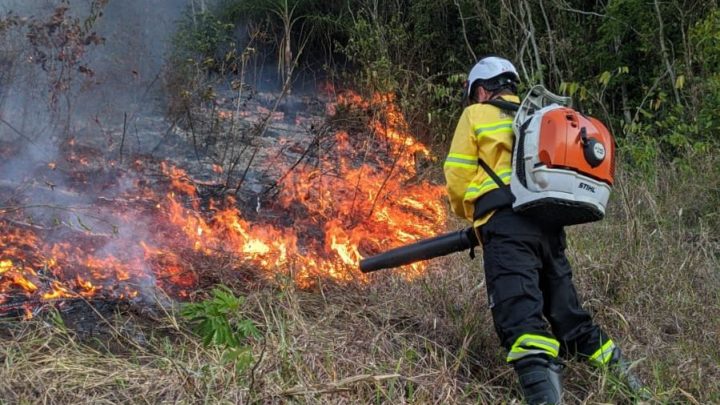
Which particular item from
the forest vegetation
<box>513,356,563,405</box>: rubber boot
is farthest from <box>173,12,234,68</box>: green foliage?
<box>513,356,563,405</box>: rubber boot

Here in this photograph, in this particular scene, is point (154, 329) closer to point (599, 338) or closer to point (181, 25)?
point (599, 338)

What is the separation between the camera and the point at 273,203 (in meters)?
6.30

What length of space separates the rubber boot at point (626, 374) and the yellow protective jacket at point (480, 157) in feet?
3.11

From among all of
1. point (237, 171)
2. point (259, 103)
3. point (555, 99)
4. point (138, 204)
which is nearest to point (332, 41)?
point (259, 103)

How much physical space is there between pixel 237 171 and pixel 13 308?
10.6 ft

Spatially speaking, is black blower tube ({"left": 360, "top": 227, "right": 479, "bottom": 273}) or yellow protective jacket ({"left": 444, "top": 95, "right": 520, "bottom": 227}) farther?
black blower tube ({"left": 360, "top": 227, "right": 479, "bottom": 273})

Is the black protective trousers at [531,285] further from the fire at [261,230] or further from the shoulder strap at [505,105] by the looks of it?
the fire at [261,230]

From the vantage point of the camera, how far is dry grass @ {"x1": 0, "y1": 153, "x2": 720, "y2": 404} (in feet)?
9.89

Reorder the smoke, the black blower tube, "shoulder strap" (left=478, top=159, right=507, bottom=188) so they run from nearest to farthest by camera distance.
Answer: "shoulder strap" (left=478, top=159, right=507, bottom=188) < the black blower tube < the smoke

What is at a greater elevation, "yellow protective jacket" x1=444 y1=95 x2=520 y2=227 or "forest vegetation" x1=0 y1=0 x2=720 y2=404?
"yellow protective jacket" x1=444 y1=95 x2=520 y2=227

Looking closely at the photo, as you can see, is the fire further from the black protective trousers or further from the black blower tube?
the black protective trousers

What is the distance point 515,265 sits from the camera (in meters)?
3.19

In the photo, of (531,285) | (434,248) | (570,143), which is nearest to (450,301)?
(434,248)

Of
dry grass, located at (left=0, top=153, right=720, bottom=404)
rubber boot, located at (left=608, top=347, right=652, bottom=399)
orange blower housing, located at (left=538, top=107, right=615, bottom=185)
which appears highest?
orange blower housing, located at (left=538, top=107, right=615, bottom=185)
